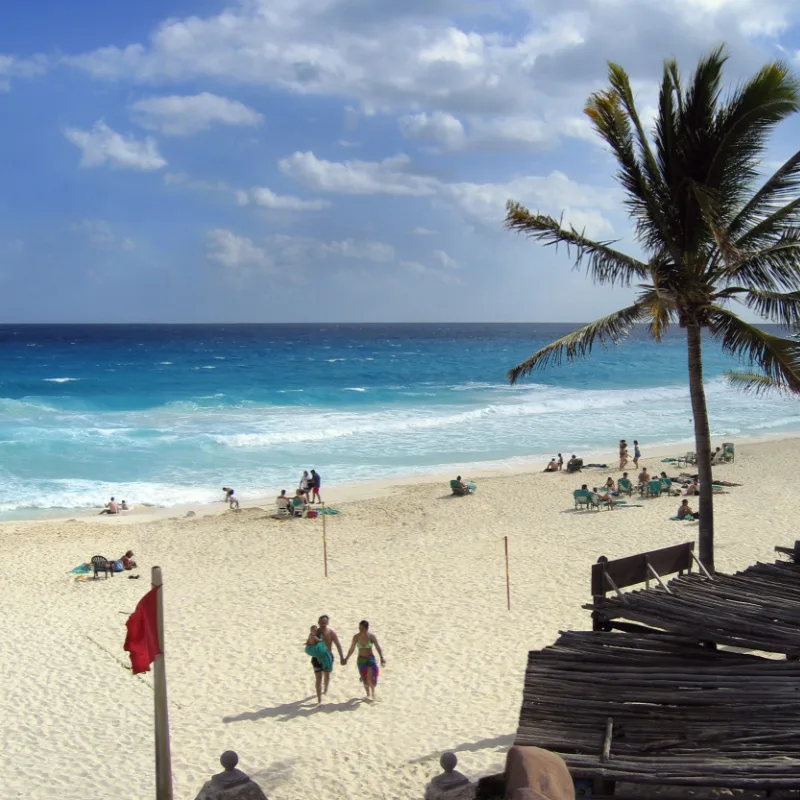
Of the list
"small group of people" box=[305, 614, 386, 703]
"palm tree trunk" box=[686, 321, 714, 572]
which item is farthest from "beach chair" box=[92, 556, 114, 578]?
"palm tree trunk" box=[686, 321, 714, 572]

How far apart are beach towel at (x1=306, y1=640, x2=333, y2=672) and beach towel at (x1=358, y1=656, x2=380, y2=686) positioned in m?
0.37

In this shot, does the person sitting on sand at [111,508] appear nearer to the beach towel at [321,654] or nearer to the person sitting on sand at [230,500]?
the person sitting on sand at [230,500]

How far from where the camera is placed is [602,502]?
21.8 meters

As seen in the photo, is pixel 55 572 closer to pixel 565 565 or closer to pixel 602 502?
pixel 565 565

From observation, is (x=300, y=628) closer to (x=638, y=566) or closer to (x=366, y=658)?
(x=366, y=658)

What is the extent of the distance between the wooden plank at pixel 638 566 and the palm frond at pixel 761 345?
2089 millimetres

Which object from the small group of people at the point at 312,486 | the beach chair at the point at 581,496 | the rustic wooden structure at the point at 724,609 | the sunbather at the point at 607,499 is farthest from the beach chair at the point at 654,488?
the rustic wooden structure at the point at 724,609

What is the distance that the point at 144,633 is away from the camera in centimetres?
628

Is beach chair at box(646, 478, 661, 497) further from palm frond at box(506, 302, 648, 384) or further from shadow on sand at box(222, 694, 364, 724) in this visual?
shadow on sand at box(222, 694, 364, 724)

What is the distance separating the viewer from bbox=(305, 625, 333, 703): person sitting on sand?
9.63 metres

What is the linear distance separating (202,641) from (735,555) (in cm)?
974

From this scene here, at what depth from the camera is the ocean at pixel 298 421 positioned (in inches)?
1137

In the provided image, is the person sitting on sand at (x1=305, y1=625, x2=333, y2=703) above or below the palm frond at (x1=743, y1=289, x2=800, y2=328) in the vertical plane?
below

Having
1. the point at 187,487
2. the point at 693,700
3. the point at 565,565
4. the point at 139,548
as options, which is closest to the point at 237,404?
the point at 187,487
